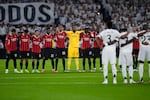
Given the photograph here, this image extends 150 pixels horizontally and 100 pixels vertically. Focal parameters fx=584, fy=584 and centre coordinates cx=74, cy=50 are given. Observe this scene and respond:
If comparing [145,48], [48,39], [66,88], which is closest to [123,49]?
[145,48]

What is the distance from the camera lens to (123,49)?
2055 centimetres

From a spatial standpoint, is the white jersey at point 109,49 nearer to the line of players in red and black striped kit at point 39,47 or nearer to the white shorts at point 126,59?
the white shorts at point 126,59

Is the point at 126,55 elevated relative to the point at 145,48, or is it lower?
lower

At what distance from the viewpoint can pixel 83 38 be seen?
89.4ft

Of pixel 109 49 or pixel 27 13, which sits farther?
pixel 27 13

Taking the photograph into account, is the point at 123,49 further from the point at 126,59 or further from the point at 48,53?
the point at 48,53

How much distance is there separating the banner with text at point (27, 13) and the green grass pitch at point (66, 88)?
50.7 feet

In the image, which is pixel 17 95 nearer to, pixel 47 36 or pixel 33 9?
pixel 47 36

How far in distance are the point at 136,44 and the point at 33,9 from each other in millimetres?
14388

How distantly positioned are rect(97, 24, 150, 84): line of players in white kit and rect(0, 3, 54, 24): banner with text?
63.0 ft

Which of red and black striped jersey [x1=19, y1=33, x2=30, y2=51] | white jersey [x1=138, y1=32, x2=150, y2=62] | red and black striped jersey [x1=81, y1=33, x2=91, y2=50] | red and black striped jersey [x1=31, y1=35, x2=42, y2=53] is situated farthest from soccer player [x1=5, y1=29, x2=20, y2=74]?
white jersey [x1=138, y1=32, x2=150, y2=62]

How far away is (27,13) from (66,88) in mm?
21170

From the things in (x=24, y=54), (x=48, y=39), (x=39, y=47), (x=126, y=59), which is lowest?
(x=126, y=59)

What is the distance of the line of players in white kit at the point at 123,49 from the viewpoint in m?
19.9
